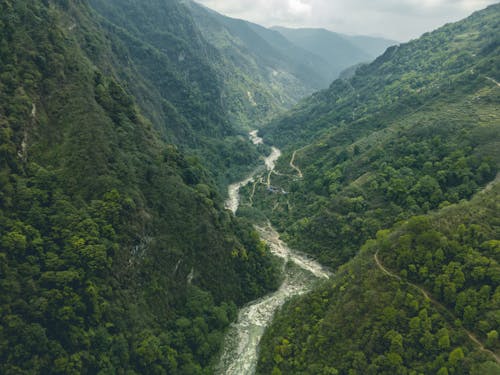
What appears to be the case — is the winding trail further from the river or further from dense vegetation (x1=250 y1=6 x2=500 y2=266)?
dense vegetation (x1=250 y1=6 x2=500 y2=266)

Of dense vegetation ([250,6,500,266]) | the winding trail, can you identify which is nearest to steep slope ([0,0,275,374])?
dense vegetation ([250,6,500,266])

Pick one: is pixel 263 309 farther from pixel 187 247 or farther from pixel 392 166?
pixel 392 166

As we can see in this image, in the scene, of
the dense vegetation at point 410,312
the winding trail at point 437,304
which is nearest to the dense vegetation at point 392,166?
the dense vegetation at point 410,312

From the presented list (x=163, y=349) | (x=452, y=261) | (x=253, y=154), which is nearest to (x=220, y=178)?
(x=253, y=154)

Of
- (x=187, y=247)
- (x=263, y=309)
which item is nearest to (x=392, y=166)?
(x=263, y=309)

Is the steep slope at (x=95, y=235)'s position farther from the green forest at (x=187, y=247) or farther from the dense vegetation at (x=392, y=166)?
the dense vegetation at (x=392, y=166)

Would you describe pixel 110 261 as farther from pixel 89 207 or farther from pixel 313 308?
pixel 313 308
